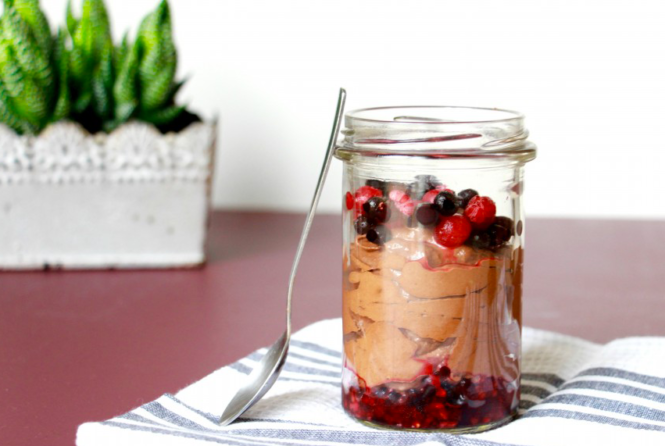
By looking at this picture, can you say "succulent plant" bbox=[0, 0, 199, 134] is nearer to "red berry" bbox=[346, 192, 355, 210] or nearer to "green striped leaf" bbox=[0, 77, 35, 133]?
"green striped leaf" bbox=[0, 77, 35, 133]

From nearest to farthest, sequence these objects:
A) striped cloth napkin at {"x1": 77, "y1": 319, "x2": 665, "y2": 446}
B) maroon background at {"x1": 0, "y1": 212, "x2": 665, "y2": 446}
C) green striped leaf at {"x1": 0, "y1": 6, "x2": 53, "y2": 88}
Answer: striped cloth napkin at {"x1": 77, "y1": 319, "x2": 665, "y2": 446} < maroon background at {"x1": 0, "y1": 212, "x2": 665, "y2": 446} < green striped leaf at {"x1": 0, "y1": 6, "x2": 53, "y2": 88}

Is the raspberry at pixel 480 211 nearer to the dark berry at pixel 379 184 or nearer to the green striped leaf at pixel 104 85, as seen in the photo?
the dark berry at pixel 379 184

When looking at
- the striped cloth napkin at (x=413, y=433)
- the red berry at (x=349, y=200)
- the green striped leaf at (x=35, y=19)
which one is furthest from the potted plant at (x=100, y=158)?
the red berry at (x=349, y=200)

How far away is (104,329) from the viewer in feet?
2.82

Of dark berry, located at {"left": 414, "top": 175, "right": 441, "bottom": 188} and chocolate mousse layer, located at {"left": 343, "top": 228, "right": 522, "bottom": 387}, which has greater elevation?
dark berry, located at {"left": 414, "top": 175, "right": 441, "bottom": 188}

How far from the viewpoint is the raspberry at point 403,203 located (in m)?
0.55

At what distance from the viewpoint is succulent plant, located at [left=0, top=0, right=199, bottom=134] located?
100 centimetres

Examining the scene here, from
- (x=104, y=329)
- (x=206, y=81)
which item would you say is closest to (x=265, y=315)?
(x=104, y=329)

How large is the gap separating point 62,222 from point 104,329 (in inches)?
10.4

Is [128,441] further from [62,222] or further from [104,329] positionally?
[62,222]

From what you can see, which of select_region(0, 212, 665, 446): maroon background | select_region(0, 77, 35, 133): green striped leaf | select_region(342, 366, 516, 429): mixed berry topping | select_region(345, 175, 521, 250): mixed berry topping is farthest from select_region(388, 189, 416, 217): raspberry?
select_region(0, 77, 35, 133): green striped leaf

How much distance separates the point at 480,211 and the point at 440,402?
130 millimetres

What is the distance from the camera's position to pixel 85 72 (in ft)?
3.51

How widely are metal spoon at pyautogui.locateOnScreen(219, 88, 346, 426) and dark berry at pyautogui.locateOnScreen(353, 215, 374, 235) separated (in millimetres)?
35
